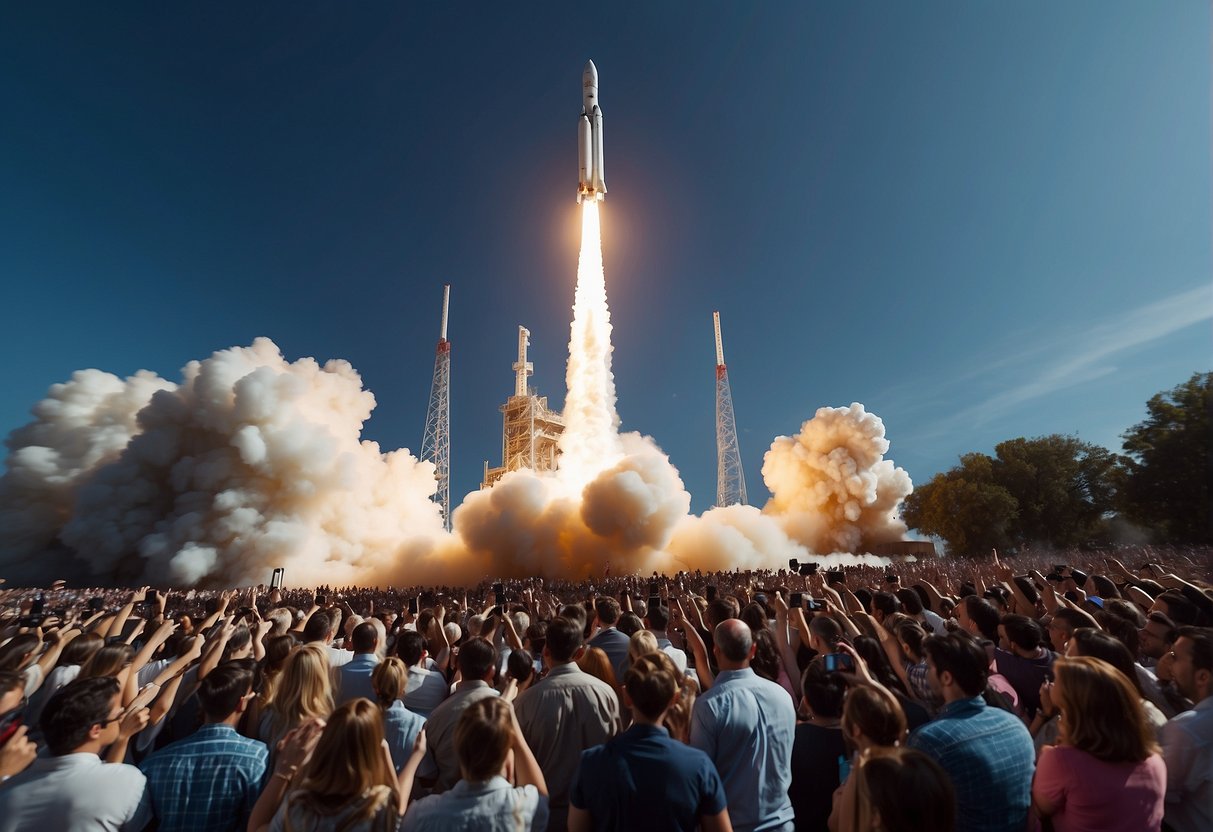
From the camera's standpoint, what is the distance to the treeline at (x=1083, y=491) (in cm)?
2969

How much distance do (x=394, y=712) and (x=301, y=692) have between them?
1.84 ft

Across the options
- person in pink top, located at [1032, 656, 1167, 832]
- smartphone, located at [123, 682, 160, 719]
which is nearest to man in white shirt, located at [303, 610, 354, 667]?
smartphone, located at [123, 682, 160, 719]

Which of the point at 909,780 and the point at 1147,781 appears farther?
the point at 1147,781

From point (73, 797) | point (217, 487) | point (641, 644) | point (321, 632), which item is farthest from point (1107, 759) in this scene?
point (217, 487)

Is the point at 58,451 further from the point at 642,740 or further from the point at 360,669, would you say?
the point at 642,740

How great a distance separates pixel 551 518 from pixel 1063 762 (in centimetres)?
2514

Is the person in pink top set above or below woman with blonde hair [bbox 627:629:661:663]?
below

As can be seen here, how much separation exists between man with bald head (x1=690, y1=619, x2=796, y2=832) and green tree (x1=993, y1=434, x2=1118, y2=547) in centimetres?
4196

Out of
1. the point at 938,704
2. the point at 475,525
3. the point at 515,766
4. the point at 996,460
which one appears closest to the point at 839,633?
the point at 938,704

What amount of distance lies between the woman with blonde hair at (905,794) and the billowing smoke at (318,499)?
23025 millimetres

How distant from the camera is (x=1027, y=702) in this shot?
4.17 metres

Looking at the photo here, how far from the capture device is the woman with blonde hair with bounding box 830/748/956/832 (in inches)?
70.6

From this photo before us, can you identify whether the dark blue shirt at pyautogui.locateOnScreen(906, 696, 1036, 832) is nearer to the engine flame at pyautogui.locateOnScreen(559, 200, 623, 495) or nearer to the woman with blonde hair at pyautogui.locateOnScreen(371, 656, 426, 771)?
the woman with blonde hair at pyautogui.locateOnScreen(371, 656, 426, 771)

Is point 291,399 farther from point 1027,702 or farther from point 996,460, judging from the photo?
point 996,460
